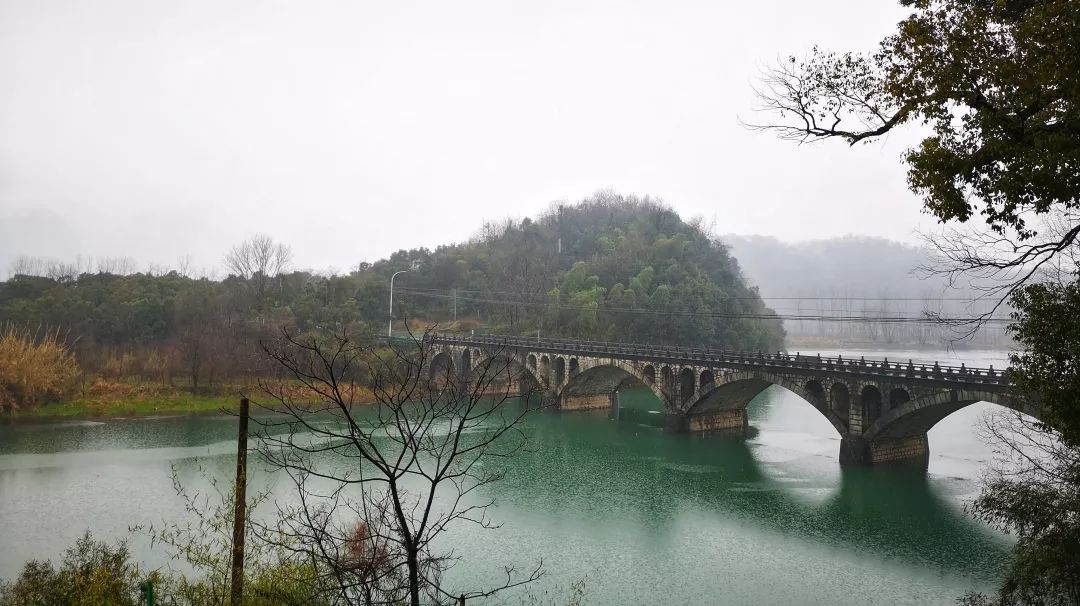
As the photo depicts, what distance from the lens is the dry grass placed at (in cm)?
4012

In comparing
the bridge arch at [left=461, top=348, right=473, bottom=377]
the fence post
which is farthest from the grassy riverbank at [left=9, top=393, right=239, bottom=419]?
the fence post

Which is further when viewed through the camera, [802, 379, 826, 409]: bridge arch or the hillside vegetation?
the hillside vegetation

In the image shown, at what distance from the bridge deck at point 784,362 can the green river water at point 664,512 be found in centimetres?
440

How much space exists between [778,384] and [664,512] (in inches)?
555

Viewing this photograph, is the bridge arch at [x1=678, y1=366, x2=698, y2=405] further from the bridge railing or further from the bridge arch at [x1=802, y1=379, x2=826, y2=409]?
the bridge arch at [x1=802, y1=379, x2=826, y2=409]

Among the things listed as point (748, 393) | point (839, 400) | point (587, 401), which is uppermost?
point (839, 400)

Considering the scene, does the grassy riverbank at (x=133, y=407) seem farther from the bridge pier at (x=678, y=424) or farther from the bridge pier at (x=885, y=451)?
the bridge pier at (x=885, y=451)

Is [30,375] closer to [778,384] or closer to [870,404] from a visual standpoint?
[778,384]

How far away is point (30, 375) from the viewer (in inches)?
1613

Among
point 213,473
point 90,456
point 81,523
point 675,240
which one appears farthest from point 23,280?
point 675,240

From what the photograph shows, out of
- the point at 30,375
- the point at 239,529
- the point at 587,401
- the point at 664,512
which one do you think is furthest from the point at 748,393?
the point at 30,375

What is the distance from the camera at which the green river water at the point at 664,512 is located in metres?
18.2

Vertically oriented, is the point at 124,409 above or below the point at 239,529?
below

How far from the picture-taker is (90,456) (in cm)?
3091
